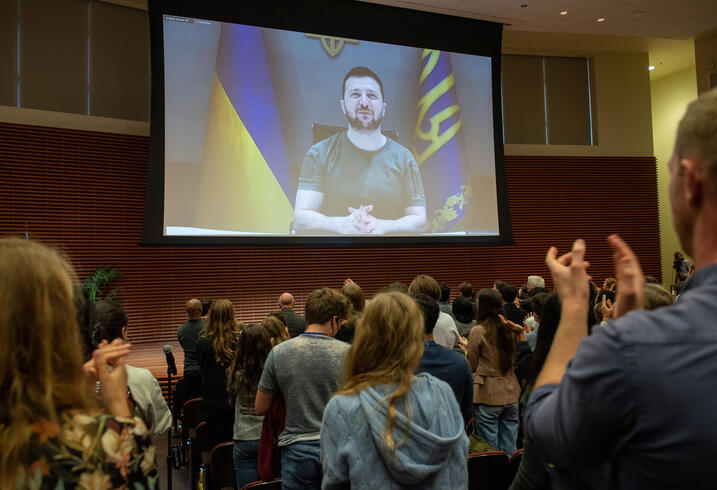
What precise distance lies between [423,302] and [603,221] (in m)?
11.9

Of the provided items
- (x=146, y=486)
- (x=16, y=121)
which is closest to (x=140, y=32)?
(x=16, y=121)

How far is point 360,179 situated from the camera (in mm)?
9164

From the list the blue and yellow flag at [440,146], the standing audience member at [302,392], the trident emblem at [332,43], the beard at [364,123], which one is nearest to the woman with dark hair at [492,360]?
the standing audience member at [302,392]

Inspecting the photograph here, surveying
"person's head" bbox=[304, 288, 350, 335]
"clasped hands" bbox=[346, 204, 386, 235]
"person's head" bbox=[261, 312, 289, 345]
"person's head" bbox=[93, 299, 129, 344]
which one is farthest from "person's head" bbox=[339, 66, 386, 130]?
"person's head" bbox=[93, 299, 129, 344]

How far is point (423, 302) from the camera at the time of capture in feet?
8.83

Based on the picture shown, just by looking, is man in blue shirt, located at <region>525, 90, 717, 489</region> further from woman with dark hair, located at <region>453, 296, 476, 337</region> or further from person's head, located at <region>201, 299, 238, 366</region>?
woman with dark hair, located at <region>453, 296, 476, 337</region>

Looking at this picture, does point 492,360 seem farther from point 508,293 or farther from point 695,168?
Result: point 695,168

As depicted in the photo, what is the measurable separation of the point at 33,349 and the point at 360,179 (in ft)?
26.9

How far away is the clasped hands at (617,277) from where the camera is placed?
1.06m

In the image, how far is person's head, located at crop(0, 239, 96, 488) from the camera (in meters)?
1.04

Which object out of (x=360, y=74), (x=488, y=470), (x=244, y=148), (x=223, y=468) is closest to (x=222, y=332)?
(x=223, y=468)

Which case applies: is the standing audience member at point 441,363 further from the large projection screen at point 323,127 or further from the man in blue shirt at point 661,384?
the large projection screen at point 323,127

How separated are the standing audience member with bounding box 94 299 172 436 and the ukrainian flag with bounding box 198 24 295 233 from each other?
18.1ft

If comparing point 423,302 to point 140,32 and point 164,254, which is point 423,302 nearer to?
point 164,254
